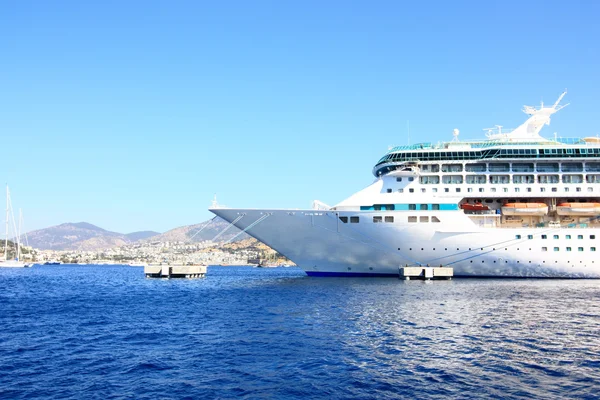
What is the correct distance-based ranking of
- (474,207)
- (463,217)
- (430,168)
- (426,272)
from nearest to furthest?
(463,217)
(474,207)
(426,272)
(430,168)

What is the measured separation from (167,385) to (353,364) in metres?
5.01

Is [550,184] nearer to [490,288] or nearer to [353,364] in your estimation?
[490,288]

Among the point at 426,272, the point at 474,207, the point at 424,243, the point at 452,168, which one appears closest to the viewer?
the point at 424,243

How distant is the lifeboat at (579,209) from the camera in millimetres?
37531

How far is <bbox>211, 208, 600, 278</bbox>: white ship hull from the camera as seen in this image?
3584 centimetres

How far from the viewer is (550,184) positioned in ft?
128

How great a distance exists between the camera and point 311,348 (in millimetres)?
15969

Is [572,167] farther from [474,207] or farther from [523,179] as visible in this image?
[474,207]

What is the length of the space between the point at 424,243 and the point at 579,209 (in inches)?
468

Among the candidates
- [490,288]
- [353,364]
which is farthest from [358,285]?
[353,364]

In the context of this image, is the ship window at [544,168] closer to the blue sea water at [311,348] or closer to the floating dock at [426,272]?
the floating dock at [426,272]

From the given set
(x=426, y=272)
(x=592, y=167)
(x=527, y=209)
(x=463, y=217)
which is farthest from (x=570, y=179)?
(x=426, y=272)

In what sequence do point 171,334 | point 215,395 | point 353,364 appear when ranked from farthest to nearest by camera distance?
1. point 171,334
2. point 353,364
3. point 215,395

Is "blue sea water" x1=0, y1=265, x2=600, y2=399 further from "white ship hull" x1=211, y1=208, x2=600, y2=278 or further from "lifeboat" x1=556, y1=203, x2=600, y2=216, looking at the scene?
"lifeboat" x1=556, y1=203, x2=600, y2=216
